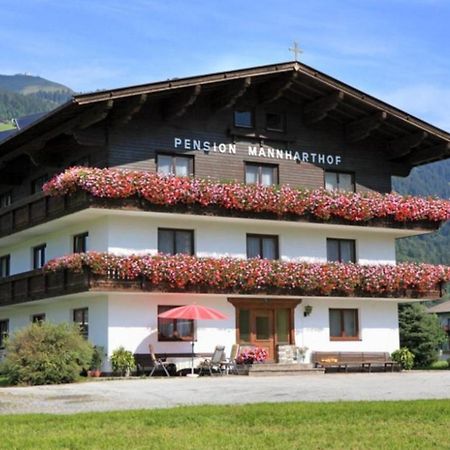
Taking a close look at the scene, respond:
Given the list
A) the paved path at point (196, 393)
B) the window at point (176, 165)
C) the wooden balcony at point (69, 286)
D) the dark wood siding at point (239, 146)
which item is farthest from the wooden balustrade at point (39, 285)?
the paved path at point (196, 393)

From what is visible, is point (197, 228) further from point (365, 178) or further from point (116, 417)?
point (116, 417)

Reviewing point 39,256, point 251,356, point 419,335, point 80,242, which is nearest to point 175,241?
point 80,242

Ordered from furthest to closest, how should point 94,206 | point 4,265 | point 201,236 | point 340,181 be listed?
1. point 4,265
2. point 340,181
3. point 201,236
4. point 94,206

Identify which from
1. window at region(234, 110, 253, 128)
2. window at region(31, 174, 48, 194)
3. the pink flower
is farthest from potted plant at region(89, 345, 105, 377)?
window at region(234, 110, 253, 128)

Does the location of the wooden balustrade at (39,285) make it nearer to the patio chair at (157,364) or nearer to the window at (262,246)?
the patio chair at (157,364)

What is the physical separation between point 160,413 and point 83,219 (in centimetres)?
1712

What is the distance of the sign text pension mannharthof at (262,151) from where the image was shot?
30.9 m

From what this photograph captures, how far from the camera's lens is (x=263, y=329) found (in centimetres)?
3173

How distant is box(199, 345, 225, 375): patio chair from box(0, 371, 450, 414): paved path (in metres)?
5.25

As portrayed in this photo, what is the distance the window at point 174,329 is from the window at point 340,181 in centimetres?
760

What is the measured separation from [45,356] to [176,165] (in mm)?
9111

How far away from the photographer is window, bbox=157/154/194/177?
30344mm

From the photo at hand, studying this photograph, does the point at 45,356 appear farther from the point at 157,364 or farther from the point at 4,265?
the point at 4,265

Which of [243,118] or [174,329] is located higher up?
[243,118]
